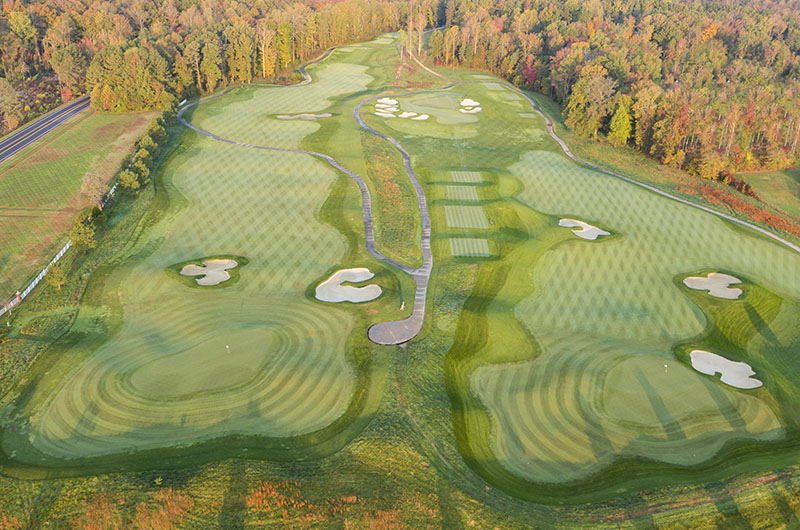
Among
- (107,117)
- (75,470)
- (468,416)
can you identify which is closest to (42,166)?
(107,117)

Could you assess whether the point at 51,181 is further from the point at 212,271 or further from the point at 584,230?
the point at 584,230

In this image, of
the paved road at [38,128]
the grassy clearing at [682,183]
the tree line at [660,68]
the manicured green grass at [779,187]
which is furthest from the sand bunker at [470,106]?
the paved road at [38,128]

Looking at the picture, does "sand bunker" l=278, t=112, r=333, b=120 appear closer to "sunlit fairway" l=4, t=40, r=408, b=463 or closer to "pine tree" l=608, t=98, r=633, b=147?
"sunlit fairway" l=4, t=40, r=408, b=463

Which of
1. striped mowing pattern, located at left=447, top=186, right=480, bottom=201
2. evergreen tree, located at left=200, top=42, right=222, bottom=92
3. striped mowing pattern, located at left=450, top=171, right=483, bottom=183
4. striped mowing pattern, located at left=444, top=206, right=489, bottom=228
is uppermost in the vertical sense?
evergreen tree, located at left=200, top=42, right=222, bottom=92

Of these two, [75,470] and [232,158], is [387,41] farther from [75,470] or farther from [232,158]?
[75,470]

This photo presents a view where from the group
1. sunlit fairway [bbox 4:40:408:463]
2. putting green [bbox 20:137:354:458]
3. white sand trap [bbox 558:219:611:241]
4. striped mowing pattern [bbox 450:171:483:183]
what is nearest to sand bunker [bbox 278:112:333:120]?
sunlit fairway [bbox 4:40:408:463]

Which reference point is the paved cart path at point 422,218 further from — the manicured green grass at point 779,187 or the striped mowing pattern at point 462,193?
the manicured green grass at point 779,187
